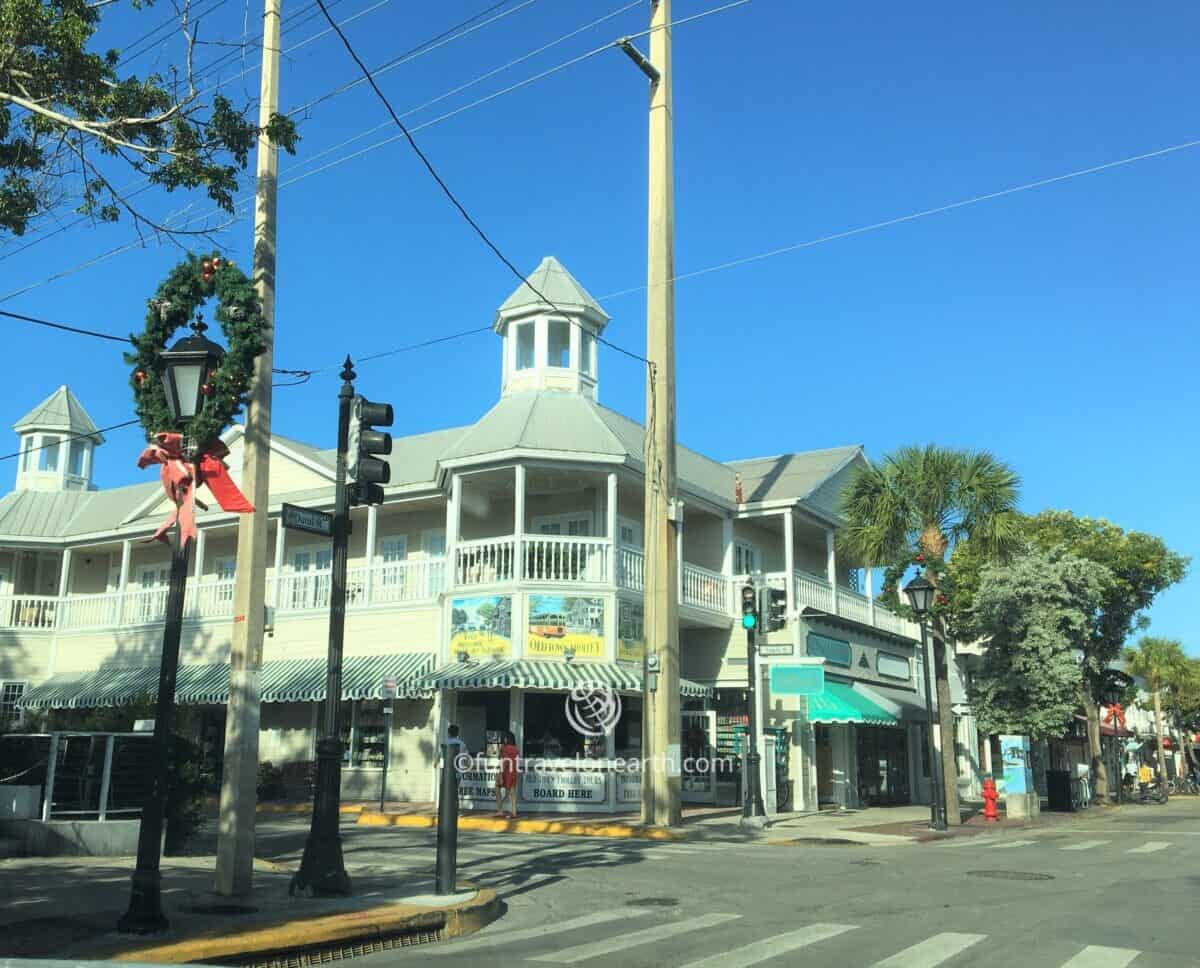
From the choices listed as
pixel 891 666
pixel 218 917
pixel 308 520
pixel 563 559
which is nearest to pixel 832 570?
pixel 891 666

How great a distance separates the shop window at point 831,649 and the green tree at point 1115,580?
35.5 feet

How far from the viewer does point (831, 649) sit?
28.7 m

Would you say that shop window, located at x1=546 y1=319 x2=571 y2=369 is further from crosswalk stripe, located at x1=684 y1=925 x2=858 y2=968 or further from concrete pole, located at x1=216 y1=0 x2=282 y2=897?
crosswalk stripe, located at x1=684 y1=925 x2=858 y2=968

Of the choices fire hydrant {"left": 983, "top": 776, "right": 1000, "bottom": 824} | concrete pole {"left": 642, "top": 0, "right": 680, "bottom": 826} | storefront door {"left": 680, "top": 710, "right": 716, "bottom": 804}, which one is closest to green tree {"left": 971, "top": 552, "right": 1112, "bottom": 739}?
fire hydrant {"left": 983, "top": 776, "right": 1000, "bottom": 824}

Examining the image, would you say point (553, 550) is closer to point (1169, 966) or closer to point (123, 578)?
point (123, 578)

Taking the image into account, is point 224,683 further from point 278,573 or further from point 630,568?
point 630,568

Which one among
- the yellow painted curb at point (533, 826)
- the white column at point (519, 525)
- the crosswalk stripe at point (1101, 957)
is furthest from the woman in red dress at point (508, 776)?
the crosswalk stripe at point (1101, 957)

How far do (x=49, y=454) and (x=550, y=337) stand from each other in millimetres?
20242

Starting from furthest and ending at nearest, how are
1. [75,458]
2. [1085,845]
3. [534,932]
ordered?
[75,458] → [1085,845] → [534,932]

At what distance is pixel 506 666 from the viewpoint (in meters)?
23.2

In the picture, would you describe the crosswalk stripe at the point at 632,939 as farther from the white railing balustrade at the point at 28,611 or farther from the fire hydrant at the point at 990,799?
the white railing balustrade at the point at 28,611

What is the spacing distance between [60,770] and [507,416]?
545 inches

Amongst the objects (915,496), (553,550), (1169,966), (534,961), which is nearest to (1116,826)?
(915,496)

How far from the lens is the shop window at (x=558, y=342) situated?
27766 millimetres
